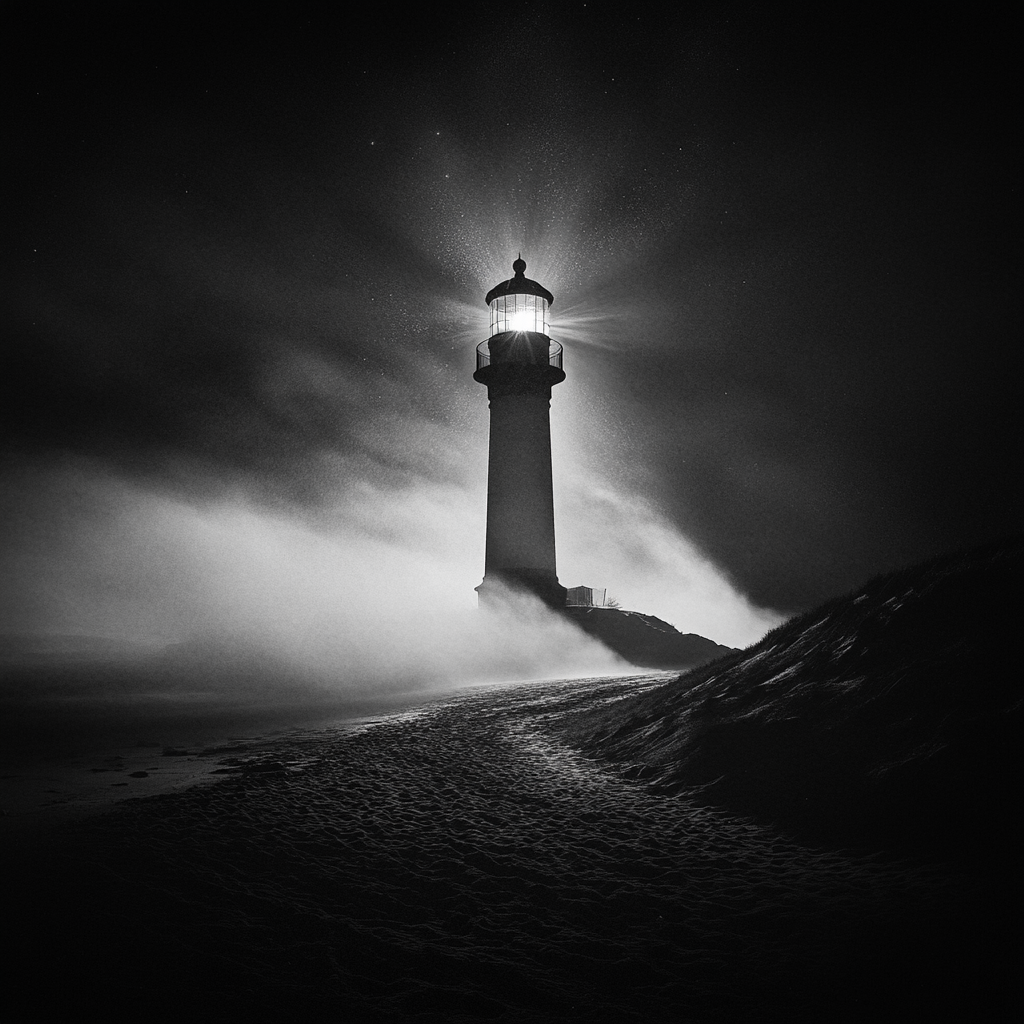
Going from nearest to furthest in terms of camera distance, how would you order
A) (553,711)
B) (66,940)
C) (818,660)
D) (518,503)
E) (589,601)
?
(66,940) → (818,660) → (553,711) → (518,503) → (589,601)

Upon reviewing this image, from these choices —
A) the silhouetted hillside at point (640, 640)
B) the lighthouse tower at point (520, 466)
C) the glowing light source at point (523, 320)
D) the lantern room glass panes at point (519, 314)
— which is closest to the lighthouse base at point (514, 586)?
the lighthouse tower at point (520, 466)

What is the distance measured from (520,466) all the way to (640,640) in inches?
461

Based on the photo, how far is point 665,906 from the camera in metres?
4.81

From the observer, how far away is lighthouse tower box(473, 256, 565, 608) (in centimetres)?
2914

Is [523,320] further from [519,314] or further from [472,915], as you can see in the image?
[472,915]

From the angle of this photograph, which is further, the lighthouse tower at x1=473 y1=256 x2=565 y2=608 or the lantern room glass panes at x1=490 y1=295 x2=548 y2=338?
the lantern room glass panes at x1=490 y1=295 x2=548 y2=338

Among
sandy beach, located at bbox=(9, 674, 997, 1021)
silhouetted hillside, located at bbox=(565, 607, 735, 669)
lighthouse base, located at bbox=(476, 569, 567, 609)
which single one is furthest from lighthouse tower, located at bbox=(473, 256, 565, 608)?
sandy beach, located at bbox=(9, 674, 997, 1021)

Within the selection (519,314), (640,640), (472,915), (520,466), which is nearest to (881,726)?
(472,915)

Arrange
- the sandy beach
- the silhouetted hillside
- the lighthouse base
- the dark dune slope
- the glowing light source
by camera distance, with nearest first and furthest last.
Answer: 1. the sandy beach
2. the dark dune slope
3. the lighthouse base
4. the silhouetted hillside
5. the glowing light source

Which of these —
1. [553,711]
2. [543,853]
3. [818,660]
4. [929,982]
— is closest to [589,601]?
[553,711]

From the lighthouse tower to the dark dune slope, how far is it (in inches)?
721

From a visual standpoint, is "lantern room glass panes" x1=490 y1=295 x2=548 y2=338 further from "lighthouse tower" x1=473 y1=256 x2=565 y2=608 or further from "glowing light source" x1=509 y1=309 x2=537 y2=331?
"lighthouse tower" x1=473 y1=256 x2=565 y2=608

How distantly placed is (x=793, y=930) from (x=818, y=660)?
18.8 feet

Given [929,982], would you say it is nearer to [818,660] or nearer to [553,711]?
[818,660]
